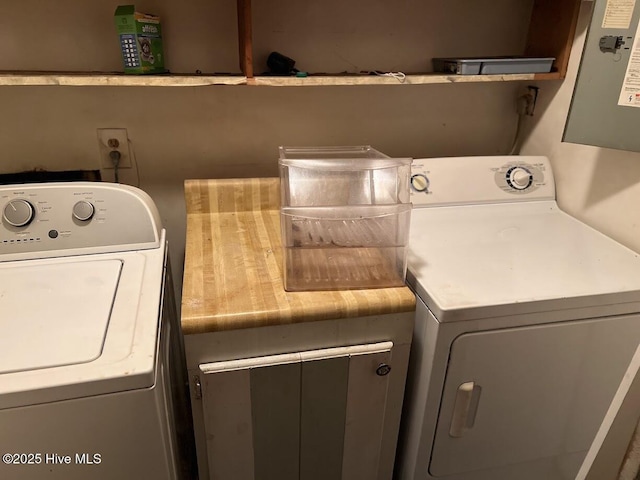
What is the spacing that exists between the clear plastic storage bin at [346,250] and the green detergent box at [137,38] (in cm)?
65

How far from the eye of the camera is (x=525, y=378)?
1178 mm

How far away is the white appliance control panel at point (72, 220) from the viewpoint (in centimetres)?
115

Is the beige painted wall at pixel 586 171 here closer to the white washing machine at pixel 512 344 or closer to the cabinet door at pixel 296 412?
the white washing machine at pixel 512 344

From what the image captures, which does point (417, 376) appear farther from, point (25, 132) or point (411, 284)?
point (25, 132)

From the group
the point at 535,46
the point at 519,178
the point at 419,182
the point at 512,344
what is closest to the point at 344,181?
the point at 419,182

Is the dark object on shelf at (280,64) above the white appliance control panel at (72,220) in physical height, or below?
above

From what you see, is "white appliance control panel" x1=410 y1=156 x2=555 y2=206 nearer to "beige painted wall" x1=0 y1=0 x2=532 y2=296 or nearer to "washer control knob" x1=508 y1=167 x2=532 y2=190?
"washer control knob" x1=508 y1=167 x2=532 y2=190

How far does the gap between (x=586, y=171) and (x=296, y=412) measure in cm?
114

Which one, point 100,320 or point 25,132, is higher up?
point 25,132

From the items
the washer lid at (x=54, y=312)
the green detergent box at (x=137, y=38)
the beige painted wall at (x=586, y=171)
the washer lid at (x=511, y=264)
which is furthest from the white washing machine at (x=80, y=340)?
the beige painted wall at (x=586, y=171)

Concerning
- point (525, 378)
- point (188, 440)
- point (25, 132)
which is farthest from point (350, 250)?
point (25, 132)

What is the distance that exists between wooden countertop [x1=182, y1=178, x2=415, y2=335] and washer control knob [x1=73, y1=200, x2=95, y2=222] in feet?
0.84

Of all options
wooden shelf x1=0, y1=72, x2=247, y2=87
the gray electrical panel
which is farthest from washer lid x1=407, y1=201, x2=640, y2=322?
wooden shelf x1=0, y1=72, x2=247, y2=87

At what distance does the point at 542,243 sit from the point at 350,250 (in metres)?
0.60
